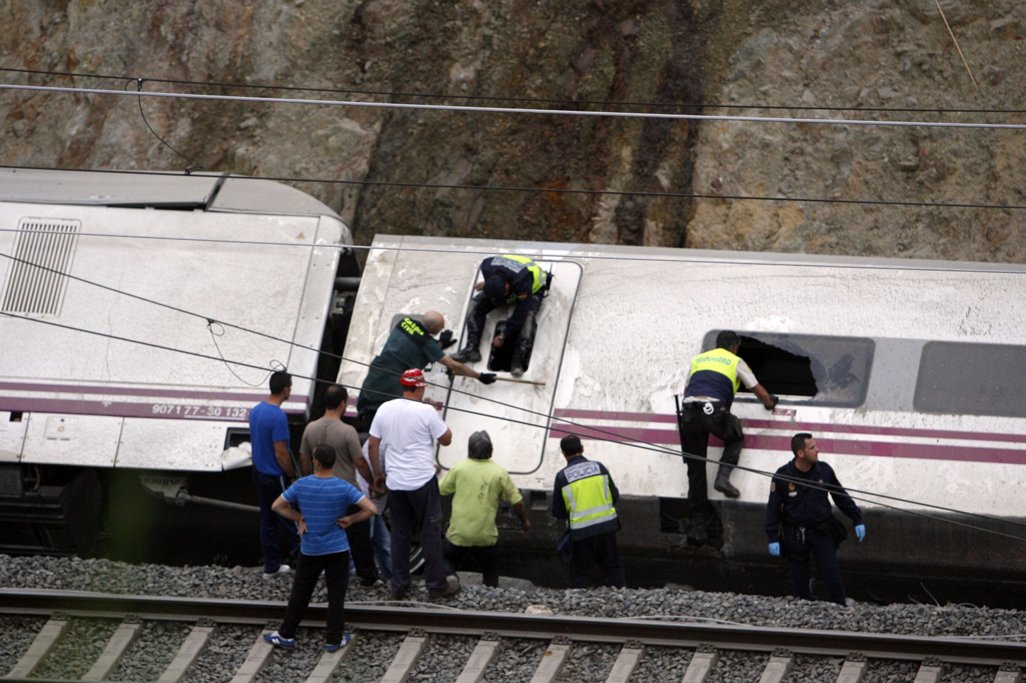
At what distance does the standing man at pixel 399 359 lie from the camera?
1169 centimetres

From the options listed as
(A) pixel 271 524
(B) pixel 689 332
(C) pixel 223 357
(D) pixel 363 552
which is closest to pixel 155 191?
(C) pixel 223 357

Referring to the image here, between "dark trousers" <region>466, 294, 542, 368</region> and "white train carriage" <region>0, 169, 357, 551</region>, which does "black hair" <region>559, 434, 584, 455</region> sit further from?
"white train carriage" <region>0, 169, 357, 551</region>

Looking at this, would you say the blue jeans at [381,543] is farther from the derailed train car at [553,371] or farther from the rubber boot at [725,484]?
the rubber boot at [725,484]

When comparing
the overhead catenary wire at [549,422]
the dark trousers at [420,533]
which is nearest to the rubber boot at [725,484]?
the overhead catenary wire at [549,422]

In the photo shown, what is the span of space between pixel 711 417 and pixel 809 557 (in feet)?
4.33

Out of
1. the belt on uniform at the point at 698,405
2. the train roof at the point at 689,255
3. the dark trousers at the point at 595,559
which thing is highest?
the train roof at the point at 689,255

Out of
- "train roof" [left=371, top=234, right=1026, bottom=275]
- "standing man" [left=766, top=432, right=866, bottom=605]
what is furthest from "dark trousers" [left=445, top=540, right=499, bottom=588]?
"train roof" [left=371, top=234, right=1026, bottom=275]

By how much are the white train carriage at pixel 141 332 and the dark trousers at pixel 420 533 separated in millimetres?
2008

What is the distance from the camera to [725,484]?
11391 mm

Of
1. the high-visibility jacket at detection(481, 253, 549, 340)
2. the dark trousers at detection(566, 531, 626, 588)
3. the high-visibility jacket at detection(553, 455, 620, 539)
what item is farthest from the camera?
the high-visibility jacket at detection(481, 253, 549, 340)

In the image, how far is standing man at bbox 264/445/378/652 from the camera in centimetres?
935

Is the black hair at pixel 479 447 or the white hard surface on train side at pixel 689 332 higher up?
the white hard surface on train side at pixel 689 332

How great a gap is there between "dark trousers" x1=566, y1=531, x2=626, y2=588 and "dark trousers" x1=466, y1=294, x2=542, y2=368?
1806mm

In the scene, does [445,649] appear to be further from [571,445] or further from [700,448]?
[700,448]
